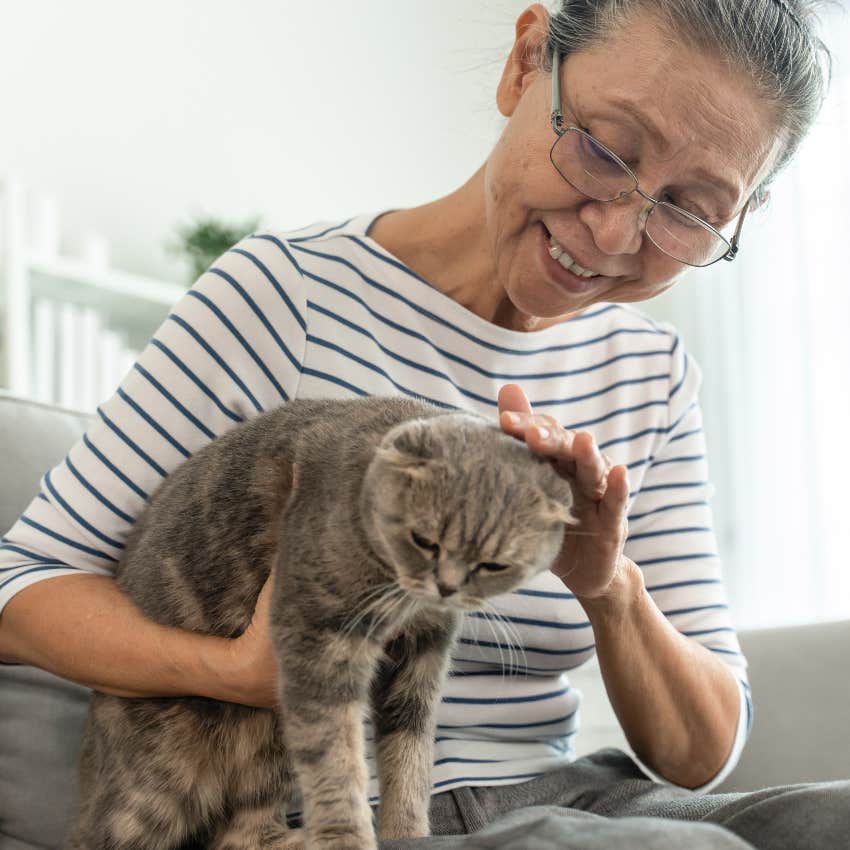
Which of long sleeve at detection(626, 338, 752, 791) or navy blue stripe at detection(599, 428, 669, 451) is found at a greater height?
navy blue stripe at detection(599, 428, 669, 451)

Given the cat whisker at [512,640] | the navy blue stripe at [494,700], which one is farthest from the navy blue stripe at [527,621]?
the navy blue stripe at [494,700]

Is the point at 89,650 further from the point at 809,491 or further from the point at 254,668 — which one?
the point at 809,491

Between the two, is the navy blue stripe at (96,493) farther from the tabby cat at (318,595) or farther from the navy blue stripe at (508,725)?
the navy blue stripe at (508,725)

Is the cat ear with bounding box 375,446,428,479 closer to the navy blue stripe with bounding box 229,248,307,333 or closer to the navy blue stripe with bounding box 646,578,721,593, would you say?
the navy blue stripe with bounding box 229,248,307,333

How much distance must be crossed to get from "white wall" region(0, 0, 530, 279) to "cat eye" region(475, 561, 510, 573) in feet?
7.52

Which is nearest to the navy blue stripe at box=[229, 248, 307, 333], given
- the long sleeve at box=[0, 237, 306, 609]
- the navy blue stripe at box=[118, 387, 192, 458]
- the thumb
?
the long sleeve at box=[0, 237, 306, 609]

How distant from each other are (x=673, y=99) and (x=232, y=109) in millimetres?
2866

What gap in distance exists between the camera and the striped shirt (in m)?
1.28

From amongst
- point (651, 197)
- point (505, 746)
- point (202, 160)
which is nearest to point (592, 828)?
point (505, 746)

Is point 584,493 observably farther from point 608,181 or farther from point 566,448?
point 608,181

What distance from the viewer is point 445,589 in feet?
3.40

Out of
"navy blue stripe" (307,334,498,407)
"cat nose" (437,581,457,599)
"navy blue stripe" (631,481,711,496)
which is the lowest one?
"cat nose" (437,581,457,599)

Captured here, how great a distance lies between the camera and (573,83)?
1.25 metres

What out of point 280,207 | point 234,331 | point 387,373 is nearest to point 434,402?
point 387,373
